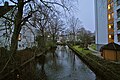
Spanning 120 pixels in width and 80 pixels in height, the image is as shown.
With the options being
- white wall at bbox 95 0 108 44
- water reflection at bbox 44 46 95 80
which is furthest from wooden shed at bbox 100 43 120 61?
white wall at bbox 95 0 108 44

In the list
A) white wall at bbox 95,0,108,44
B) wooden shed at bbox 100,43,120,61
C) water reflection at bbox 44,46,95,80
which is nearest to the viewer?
water reflection at bbox 44,46,95,80

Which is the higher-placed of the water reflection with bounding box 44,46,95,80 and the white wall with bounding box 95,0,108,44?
the white wall with bounding box 95,0,108,44

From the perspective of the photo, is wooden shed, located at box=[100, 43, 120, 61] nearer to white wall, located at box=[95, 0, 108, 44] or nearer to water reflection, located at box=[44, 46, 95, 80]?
water reflection, located at box=[44, 46, 95, 80]

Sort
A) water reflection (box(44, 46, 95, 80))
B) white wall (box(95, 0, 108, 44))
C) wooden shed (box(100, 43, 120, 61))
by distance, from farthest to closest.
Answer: white wall (box(95, 0, 108, 44)) → wooden shed (box(100, 43, 120, 61)) → water reflection (box(44, 46, 95, 80))

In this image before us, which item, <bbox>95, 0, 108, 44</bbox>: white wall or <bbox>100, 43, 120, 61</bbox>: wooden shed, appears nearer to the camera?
<bbox>100, 43, 120, 61</bbox>: wooden shed

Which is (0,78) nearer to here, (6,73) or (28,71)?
(6,73)

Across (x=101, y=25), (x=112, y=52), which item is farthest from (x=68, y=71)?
(x=101, y=25)

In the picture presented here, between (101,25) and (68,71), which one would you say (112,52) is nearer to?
(68,71)

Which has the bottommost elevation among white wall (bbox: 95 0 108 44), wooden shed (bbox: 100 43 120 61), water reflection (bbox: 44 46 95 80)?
water reflection (bbox: 44 46 95 80)

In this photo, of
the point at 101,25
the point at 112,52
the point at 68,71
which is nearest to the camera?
the point at 68,71

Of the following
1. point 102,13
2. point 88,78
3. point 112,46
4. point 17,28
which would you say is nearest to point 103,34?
point 102,13

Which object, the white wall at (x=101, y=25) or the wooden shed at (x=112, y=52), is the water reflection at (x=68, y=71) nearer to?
the wooden shed at (x=112, y=52)

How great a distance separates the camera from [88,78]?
13375 millimetres

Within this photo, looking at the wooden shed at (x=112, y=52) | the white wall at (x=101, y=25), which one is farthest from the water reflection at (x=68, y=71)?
the white wall at (x=101, y=25)
